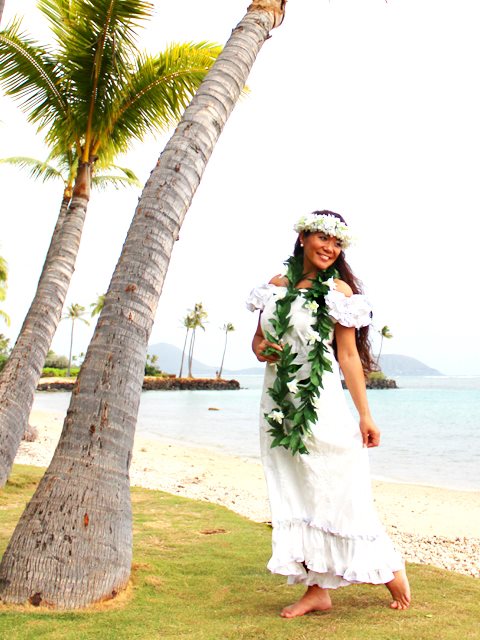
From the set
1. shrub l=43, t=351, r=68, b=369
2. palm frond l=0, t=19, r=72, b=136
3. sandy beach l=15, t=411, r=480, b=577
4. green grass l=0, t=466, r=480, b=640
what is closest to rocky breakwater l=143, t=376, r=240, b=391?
shrub l=43, t=351, r=68, b=369

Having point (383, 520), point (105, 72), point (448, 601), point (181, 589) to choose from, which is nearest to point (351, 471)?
point (448, 601)

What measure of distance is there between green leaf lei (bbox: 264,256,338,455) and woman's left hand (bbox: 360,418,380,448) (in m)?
0.28

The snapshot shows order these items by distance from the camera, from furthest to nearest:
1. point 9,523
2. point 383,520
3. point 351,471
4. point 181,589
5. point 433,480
Result: 1. point 433,480
2. point 383,520
3. point 9,523
4. point 181,589
5. point 351,471

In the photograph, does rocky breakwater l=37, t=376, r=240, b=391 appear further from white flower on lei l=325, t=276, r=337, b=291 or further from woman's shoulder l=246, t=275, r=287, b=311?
white flower on lei l=325, t=276, r=337, b=291

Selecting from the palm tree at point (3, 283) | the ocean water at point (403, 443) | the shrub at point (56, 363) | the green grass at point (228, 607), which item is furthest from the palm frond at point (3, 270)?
the shrub at point (56, 363)

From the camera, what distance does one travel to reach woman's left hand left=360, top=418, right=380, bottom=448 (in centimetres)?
336

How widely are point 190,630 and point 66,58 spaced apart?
859cm

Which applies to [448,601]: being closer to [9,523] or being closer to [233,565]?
[233,565]

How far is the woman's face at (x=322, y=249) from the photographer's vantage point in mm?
3639

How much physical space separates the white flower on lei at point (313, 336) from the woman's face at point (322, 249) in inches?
17.6

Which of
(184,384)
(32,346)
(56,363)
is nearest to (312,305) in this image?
(32,346)

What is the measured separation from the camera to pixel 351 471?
335 cm

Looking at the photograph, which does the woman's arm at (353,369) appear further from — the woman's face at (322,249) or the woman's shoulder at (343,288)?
the woman's face at (322,249)

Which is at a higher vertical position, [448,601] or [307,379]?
[307,379]
